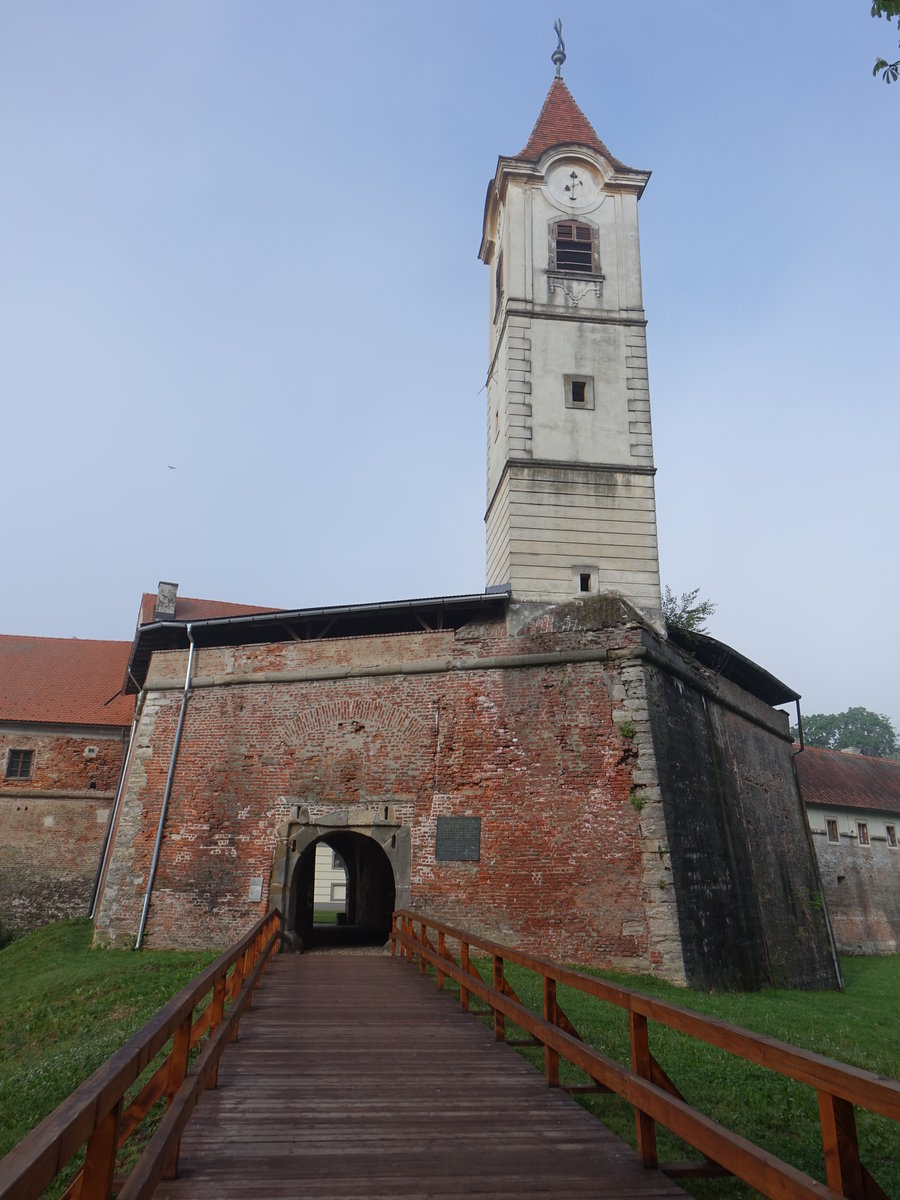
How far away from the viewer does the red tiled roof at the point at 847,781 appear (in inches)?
1271

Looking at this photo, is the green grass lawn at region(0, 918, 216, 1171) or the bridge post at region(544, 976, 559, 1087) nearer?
the bridge post at region(544, 976, 559, 1087)

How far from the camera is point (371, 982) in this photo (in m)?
10.3

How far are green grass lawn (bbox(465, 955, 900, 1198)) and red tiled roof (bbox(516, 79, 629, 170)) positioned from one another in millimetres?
17871

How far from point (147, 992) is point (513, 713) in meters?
6.98

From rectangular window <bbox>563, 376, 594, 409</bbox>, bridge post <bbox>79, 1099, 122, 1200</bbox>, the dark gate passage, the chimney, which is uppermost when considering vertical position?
rectangular window <bbox>563, 376, 594, 409</bbox>

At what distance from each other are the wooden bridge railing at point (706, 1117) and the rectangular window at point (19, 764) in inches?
911

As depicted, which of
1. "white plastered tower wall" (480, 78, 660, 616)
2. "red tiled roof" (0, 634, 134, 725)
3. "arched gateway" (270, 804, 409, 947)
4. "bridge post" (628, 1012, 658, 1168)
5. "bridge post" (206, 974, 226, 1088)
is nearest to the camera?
"bridge post" (628, 1012, 658, 1168)

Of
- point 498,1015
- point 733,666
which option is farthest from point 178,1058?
point 733,666

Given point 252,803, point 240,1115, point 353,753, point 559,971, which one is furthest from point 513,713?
point 240,1115

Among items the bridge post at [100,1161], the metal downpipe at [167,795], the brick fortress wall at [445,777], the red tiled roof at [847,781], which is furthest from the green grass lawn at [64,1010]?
the red tiled roof at [847,781]

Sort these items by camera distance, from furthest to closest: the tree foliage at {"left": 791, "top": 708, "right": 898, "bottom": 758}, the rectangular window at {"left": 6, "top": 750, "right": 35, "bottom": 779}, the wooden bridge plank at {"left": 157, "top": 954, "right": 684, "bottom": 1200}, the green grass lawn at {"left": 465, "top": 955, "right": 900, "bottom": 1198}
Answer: the tree foliage at {"left": 791, "top": 708, "right": 898, "bottom": 758} → the rectangular window at {"left": 6, "top": 750, "right": 35, "bottom": 779} → the green grass lawn at {"left": 465, "top": 955, "right": 900, "bottom": 1198} → the wooden bridge plank at {"left": 157, "top": 954, "right": 684, "bottom": 1200}

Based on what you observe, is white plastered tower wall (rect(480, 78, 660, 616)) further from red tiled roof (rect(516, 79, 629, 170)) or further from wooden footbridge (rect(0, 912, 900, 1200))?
wooden footbridge (rect(0, 912, 900, 1200))

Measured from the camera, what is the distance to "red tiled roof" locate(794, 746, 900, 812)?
32.3 metres

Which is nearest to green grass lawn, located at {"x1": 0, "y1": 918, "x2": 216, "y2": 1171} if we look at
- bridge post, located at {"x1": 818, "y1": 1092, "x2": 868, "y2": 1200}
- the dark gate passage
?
the dark gate passage
